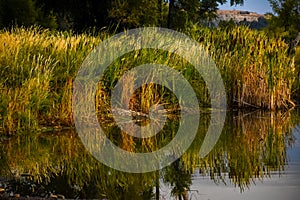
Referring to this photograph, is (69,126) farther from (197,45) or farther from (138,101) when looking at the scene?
(197,45)

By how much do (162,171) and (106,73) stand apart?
19.5 feet

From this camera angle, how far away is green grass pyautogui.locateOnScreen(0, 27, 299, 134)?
12281mm

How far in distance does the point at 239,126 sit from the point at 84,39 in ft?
12.3

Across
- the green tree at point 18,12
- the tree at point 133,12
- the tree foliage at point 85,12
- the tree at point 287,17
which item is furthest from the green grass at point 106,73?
the tree at point 287,17

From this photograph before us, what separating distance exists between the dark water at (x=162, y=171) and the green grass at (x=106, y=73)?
0.65m

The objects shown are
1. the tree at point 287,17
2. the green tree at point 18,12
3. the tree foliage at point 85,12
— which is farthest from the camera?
the tree at point 287,17

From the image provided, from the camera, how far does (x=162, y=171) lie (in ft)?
27.9

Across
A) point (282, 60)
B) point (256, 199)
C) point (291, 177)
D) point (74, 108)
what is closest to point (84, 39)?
point (74, 108)

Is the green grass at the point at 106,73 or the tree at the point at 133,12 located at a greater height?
the tree at the point at 133,12

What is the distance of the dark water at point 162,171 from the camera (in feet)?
23.7

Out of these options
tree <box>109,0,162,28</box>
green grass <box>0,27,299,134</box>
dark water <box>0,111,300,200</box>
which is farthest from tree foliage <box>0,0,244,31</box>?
dark water <box>0,111,300,200</box>

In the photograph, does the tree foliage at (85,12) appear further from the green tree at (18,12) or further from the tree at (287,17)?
the tree at (287,17)

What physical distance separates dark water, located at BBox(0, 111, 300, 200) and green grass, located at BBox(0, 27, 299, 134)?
0.65 m

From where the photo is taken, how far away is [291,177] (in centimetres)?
840
